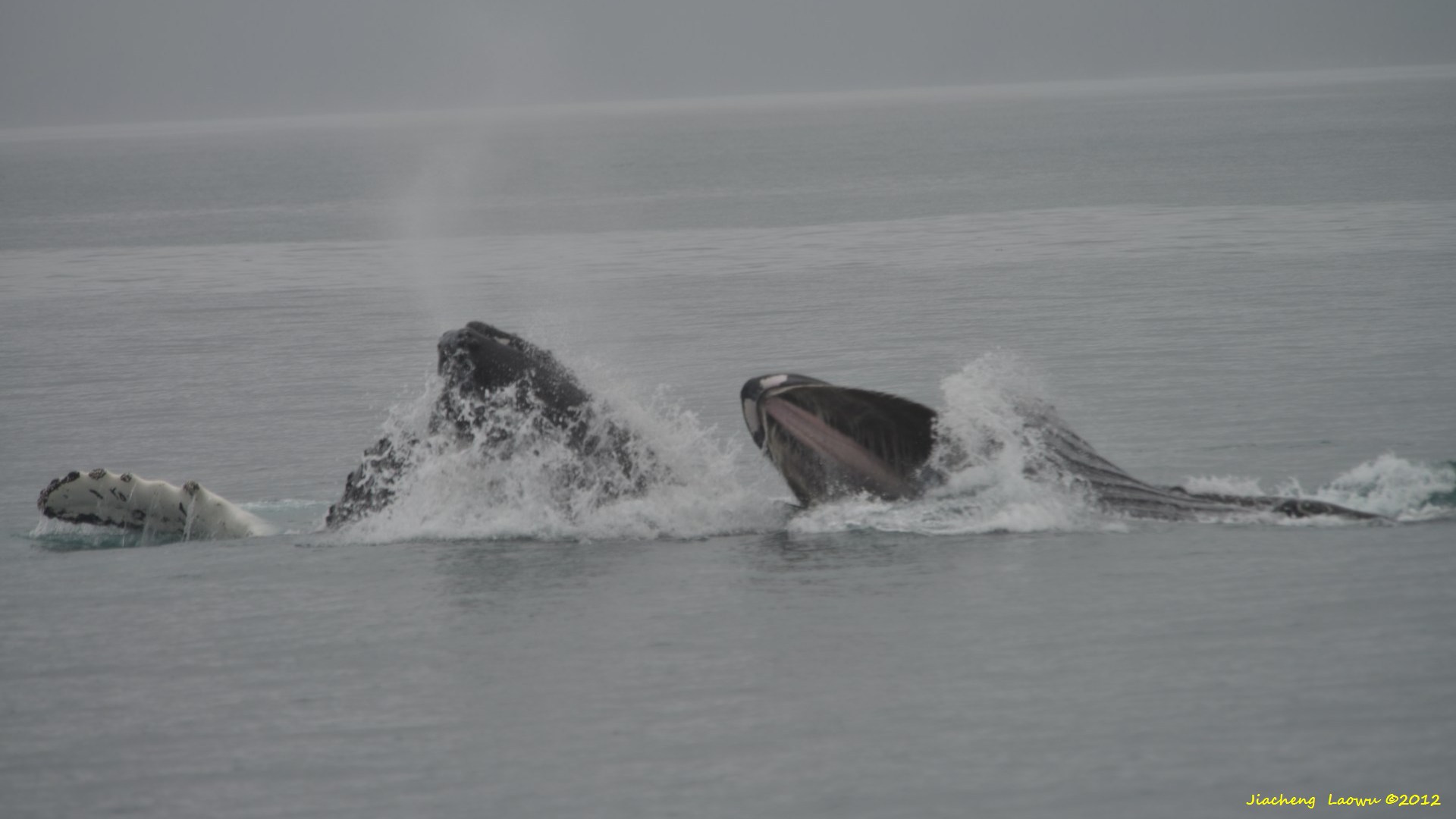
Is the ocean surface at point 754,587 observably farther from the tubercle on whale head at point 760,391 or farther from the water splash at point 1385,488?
the tubercle on whale head at point 760,391

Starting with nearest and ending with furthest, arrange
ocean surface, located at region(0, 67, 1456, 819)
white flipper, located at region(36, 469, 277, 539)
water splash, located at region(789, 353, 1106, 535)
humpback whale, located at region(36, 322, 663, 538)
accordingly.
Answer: ocean surface, located at region(0, 67, 1456, 819) → water splash, located at region(789, 353, 1106, 535) → humpback whale, located at region(36, 322, 663, 538) → white flipper, located at region(36, 469, 277, 539)

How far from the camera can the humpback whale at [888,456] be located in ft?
40.7

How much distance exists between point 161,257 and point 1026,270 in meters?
23.9

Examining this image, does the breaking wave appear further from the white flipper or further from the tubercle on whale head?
the white flipper

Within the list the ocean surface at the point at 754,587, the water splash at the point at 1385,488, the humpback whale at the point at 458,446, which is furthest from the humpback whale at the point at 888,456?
the humpback whale at the point at 458,446

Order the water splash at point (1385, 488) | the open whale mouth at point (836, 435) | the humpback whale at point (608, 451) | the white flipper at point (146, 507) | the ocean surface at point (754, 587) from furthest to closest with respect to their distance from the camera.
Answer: the white flipper at point (146, 507) < the water splash at point (1385, 488) < the humpback whale at point (608, 451) < the open whale mouth at point (836, 435) < the ocean surface at point (754, 587)

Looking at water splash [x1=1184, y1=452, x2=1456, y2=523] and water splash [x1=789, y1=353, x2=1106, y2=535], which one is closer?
water splash [x1=789, y1=353, x2=1106, y2=535]

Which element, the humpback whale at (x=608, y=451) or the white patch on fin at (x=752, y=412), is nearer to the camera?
the white patch on fin at (x=752, y=412)

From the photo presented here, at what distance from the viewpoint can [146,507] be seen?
14039 mm

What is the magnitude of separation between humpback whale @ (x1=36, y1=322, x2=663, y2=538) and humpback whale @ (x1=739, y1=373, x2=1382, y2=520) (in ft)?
4.26

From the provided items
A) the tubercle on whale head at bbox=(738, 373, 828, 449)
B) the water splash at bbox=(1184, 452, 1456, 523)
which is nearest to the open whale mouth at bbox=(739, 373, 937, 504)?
the tubercle on whale head at bbox=(738, 373, 828, 449)

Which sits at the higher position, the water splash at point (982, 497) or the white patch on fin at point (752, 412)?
the white patch on fin at point (752, 412)

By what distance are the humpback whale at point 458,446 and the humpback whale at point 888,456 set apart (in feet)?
4.26

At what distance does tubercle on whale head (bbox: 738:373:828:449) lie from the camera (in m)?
12.4
